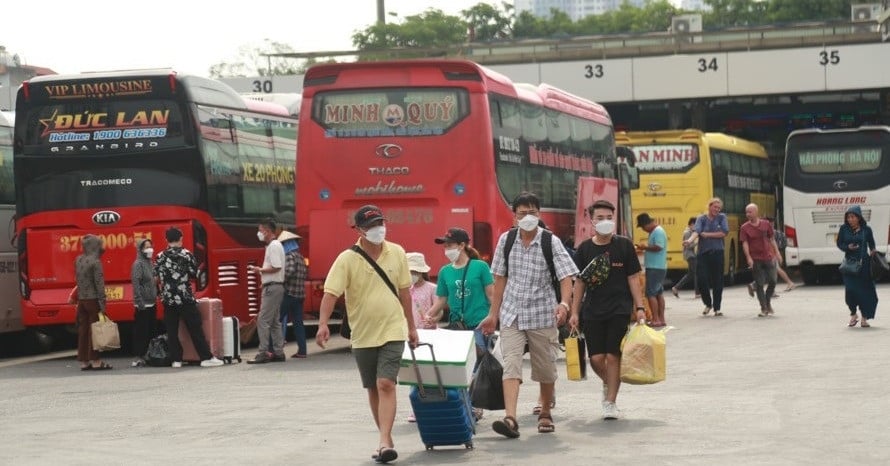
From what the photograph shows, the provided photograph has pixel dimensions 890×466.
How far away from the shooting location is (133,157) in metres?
22.2

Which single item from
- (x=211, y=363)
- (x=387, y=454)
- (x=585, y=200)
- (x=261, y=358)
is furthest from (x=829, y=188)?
(x=387, y=454)

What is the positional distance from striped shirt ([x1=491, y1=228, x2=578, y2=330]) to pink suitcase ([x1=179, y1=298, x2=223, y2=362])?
879 centimetres

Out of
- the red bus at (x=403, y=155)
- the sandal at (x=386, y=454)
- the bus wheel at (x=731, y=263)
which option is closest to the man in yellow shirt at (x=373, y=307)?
the sandal at (x=386, y=454)

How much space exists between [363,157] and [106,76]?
351 cm

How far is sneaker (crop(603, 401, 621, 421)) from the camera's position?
12.9 m

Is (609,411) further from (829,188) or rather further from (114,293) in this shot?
(829,188)

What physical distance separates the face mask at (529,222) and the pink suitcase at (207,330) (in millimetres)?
8871

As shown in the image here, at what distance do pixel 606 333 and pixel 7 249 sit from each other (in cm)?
1281

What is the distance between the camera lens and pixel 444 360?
1145 cm

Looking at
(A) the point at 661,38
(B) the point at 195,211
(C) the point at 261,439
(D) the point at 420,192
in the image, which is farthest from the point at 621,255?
(A) the point at 661,38

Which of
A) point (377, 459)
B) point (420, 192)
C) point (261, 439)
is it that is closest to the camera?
point (377, 459)

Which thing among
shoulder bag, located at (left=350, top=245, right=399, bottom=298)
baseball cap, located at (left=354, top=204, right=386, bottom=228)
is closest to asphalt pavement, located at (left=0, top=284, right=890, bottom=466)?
shoulder bag, located at (left=350, top=245, right=399, bottom=298)

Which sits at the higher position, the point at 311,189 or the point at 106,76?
the point at 106,76

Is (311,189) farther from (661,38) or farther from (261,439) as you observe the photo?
(661,38)
